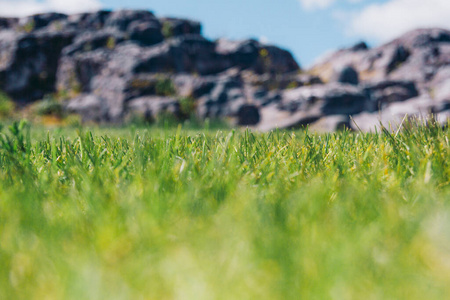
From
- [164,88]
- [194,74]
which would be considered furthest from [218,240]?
[194,74]

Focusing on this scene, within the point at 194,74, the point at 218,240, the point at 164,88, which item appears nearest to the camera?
the point at 218,240

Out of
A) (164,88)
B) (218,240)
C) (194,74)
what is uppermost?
(218,240)

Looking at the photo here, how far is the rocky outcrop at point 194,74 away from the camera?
48.0 ft

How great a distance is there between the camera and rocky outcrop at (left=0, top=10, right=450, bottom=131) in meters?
14.6

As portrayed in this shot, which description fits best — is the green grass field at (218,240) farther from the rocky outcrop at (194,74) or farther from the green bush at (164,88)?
the green bush at (164,88)

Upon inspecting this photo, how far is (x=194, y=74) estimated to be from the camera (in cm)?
1900

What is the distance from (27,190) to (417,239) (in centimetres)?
144

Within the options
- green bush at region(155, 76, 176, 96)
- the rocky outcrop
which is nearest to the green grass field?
the rocky outcrop

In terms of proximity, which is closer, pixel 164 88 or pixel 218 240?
pixel 218 240

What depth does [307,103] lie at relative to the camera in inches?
560

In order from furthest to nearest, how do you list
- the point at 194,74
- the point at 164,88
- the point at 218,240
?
the point at 194,74, the point at 164,88, the point at 218,240

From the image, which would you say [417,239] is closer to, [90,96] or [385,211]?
[385,211]

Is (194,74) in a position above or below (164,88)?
above

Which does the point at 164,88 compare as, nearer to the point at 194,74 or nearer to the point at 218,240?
the point at 194,74
